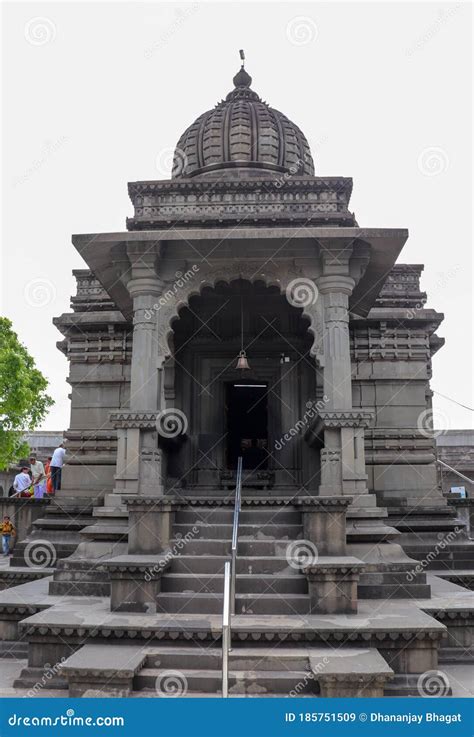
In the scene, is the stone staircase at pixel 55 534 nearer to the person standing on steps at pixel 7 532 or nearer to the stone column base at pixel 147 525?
the person standing on steps at pixel 7 532

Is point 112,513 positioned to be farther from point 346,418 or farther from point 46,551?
point 346,418

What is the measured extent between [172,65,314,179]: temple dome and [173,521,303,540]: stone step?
9.77m

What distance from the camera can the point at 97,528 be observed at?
907cm

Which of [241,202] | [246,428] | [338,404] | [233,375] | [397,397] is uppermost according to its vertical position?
[241,202]

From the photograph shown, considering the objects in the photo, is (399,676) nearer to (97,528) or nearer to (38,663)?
(38,663)

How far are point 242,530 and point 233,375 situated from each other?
531cm

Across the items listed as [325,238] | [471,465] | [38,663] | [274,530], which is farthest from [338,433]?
[471,465]

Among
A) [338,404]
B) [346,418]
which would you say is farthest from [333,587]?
[338,404]

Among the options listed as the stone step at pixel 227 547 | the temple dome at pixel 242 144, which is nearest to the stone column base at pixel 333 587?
the stone step at pixel 227 547

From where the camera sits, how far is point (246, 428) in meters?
15.8

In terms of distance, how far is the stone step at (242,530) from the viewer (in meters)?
8.27

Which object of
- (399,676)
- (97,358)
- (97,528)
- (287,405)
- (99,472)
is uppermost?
(97,358)

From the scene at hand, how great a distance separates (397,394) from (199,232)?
6.38 m

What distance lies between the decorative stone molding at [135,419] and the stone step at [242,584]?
8.37ft
